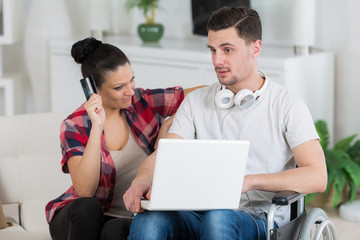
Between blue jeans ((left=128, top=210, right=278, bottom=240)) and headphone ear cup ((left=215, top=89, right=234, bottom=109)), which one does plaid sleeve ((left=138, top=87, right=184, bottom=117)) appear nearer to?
headphone ear cup ((left=215, top=89, right=234, bottom=109))

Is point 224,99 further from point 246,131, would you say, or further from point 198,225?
point 198,225

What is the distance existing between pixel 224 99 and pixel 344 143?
1754 millimetres

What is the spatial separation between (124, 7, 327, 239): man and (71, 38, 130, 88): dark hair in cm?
28

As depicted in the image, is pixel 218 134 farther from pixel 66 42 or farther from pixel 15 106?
pixel 15 106

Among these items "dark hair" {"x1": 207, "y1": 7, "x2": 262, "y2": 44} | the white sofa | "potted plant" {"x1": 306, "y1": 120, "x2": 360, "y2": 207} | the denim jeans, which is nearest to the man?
"dark hair" {"x1": 207, "y1": 7, "x2": 262, "y2": 44}

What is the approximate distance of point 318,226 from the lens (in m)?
1.97

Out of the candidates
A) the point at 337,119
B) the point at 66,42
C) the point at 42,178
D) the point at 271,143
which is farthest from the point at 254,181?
the point at 66,42

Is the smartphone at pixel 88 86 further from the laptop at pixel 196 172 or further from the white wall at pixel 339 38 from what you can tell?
the white wall at pixel 339 38

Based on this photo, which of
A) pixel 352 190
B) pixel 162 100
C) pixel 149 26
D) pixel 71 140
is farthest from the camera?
pixel 149 26

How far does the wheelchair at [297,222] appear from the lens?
183 cm

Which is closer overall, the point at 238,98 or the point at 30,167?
the point at 238,98

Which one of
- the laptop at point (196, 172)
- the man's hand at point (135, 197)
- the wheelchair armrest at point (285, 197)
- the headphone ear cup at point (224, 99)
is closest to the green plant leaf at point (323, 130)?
the headphone ear cup at point (224, 99)

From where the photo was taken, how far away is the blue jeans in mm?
1855

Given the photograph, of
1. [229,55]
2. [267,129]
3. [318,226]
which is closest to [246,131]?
[267,129]
